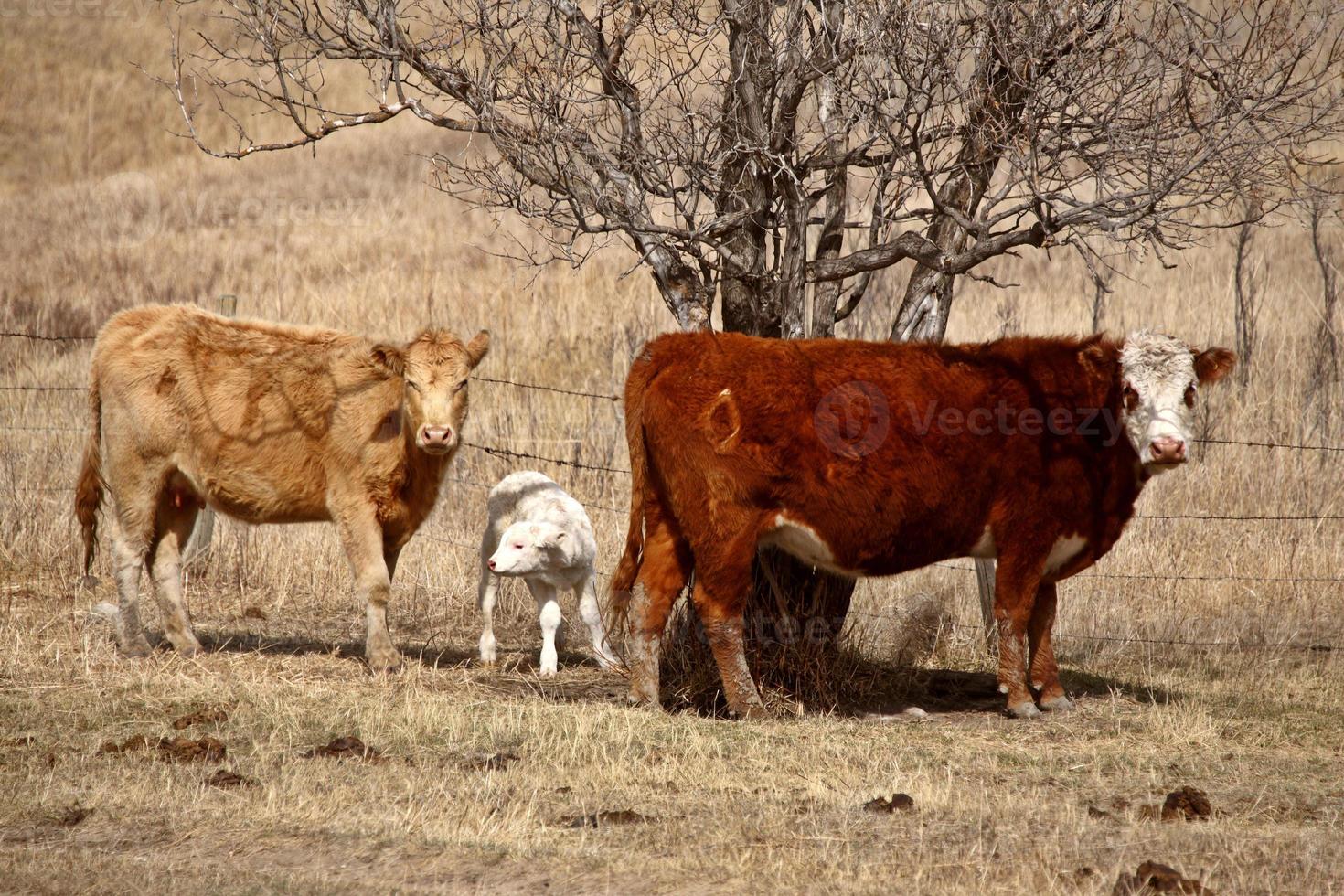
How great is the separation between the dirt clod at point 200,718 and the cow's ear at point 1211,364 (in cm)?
533

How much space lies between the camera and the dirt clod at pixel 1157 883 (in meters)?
4.36

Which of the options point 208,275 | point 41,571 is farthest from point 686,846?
point 208,275

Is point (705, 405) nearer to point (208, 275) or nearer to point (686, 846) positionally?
point (686, 846)

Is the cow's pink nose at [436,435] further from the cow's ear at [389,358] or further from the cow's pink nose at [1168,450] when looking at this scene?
the cow's pink nose at [1168,450]

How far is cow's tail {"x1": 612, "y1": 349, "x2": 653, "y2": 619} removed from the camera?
7.36 metres

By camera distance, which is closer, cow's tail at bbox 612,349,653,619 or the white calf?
cow's tail at bbox 612,349,653,619

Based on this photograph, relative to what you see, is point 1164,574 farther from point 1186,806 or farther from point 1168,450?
point 1186,806

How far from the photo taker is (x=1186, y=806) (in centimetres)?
541

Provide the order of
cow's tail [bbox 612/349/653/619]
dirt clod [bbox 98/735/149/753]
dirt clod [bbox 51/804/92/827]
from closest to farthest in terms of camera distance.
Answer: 1. dirt clod [bbox 51/804/92/827]
2. dirt clod [bbox 98/735/149/753]
3. cow's tail [bbox 612/349/653/619]

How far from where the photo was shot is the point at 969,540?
735 centimetres

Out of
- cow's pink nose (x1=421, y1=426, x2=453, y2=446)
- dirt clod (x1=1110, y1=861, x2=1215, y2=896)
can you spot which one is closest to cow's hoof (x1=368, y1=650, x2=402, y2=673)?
cow's pink nose (x1=421, y1=426, x2=453, y2=446)

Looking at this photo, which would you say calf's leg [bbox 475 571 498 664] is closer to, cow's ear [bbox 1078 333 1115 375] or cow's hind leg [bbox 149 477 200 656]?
cow's hind leg [bbox 149 477 200 656]

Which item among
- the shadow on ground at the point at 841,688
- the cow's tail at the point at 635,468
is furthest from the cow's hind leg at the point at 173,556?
the cow's tail at the point at 635,468

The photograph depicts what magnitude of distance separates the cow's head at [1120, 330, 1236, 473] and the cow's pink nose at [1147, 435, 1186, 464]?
3 centimetres
